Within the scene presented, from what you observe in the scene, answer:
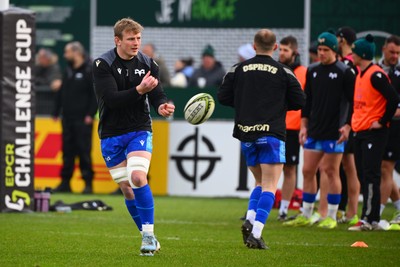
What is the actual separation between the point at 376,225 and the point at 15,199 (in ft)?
16.9

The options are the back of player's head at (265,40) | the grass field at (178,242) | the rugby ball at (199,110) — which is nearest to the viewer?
the grass field at (178,242)

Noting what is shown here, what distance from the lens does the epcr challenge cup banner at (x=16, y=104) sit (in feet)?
52.0

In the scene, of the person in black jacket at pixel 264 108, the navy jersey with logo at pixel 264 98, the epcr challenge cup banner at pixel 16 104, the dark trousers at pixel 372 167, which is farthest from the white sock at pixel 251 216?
the epcr challenge cup banner at pixel 16 104

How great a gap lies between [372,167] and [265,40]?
2.69 meters

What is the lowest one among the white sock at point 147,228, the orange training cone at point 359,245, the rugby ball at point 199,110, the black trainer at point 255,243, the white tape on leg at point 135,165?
the orange training cone at point 359,245

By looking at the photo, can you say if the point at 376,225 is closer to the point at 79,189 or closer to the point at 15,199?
the point at 15,199

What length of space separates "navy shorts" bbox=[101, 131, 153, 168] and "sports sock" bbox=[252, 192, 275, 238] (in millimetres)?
1355

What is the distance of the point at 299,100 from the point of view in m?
12.2

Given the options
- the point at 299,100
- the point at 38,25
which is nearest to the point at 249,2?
the point at 38,25

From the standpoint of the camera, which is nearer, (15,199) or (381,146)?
(381,146)

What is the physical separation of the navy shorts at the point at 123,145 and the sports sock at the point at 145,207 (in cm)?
42

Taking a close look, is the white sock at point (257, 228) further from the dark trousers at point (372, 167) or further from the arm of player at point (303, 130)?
the arm of player at point (303, 130)

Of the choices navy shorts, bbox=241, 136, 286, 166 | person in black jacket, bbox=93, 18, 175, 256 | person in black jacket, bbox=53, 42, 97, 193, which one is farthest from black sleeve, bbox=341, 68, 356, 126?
person in black jacket, bbox=53, 42, 97, 193

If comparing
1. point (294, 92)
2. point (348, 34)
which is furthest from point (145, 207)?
point (348, 34)
